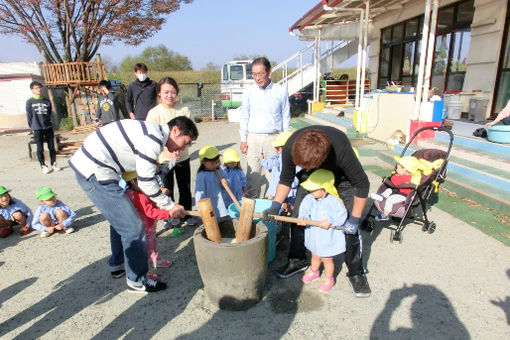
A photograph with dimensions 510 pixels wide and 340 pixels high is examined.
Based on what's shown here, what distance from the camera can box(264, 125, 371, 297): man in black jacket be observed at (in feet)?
7.01

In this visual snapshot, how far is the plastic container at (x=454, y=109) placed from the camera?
8.06 m

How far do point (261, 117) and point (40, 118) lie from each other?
5.34 metres

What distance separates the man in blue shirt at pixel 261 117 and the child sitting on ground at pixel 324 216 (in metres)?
1.36

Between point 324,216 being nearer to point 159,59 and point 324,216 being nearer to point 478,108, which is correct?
point 478,108

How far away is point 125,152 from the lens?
250 centimetres

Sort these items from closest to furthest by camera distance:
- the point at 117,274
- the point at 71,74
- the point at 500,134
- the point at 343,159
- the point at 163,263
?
the point at 343,159
the point at 117,274
the point at 163,263
the point at 500,134
the point at 71,74

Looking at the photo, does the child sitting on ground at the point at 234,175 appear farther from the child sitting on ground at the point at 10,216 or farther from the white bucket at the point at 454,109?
the white bucket at the point at 454,109

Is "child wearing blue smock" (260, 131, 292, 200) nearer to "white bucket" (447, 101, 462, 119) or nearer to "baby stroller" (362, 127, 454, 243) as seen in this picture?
"baby stroller" (362, 127, 454, 243)

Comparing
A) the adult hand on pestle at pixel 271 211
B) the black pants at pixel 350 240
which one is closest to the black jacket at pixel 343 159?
the black pants at pixel 350 240

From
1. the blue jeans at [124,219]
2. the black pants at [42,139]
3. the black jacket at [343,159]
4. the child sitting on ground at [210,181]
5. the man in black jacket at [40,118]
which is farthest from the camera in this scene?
the black pants at [42,139]

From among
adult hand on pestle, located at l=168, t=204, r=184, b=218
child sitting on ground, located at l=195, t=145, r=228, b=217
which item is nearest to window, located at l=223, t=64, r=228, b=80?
child sitting on ground, located at l=195, t=145, r=228, b=217

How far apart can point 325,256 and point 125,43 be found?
15.0 meters

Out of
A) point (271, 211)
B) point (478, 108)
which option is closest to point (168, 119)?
point (271, 211)

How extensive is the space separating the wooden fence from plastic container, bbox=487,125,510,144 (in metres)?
12.5
